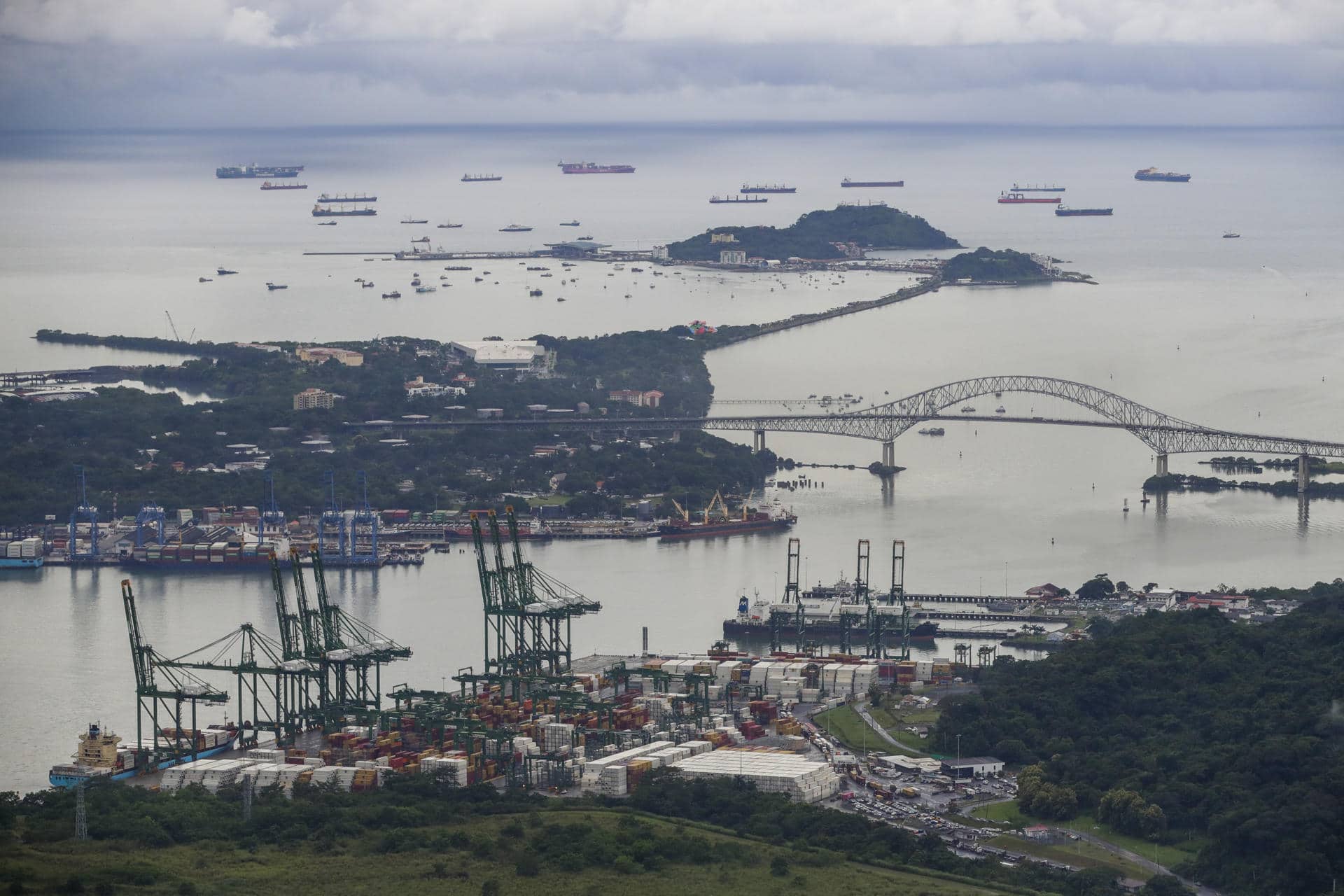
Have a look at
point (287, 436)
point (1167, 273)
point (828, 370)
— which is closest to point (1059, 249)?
point (1167, 273)

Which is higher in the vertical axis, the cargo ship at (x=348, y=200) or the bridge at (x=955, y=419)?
the cargo ship at (x=348, y=200)

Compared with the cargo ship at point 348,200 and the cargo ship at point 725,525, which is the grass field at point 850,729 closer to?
the cargo ship at point 725,525

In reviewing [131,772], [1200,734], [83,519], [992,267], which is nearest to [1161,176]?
[992,267]

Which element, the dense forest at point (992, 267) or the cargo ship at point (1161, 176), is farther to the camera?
the cargo ship at point (1161, 176)

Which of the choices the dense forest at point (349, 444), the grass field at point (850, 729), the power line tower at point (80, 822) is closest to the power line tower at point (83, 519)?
the dense forest at point (349, 444)

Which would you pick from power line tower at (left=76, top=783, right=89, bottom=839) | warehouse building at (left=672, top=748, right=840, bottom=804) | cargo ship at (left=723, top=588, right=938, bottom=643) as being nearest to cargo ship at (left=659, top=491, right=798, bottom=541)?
cargo ship at (left=723, top=588, right=938, bottom=643)

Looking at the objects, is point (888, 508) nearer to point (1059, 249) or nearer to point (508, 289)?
point (508, 289)
